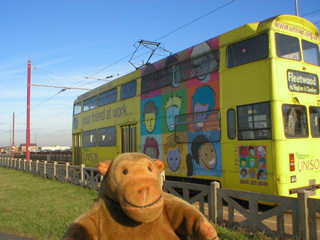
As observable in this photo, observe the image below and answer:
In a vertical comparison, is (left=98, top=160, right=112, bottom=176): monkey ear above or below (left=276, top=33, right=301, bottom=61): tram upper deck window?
below

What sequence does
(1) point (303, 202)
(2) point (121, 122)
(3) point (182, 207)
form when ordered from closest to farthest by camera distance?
(3) point (182, 207), (1) point (303, 202), (2) point (121, 122)

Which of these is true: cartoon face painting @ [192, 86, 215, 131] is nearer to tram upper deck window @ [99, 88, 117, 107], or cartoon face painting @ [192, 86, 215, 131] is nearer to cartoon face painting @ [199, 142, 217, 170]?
cartoon face painting @ [199, 142, 217, 170]

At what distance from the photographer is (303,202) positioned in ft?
14.9

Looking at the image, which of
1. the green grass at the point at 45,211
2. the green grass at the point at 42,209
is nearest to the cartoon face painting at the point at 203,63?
the green grass at the point at 45,211

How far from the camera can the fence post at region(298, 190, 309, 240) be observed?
450 centimetres

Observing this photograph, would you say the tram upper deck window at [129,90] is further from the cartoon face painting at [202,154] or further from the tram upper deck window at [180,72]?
the cartoon face painting at [202,154]

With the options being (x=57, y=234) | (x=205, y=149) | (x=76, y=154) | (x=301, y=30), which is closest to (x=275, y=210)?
(x=205, y=149)

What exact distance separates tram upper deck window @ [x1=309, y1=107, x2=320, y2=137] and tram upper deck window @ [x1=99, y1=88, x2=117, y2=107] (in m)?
8.04

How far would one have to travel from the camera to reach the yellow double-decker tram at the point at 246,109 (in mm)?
6812

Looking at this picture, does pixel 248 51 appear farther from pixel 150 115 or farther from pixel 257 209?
pixel 150 115

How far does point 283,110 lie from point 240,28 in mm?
2306

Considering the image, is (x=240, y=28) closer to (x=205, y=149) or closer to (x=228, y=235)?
(x=205, y=149)

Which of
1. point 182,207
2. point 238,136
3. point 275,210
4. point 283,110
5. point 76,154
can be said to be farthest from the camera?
point 76,154

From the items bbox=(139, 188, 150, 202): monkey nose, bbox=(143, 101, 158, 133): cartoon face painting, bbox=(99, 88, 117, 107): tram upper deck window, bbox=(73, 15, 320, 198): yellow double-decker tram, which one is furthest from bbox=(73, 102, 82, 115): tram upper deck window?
bbox=(139, 188, 150, 202): monkey nose
